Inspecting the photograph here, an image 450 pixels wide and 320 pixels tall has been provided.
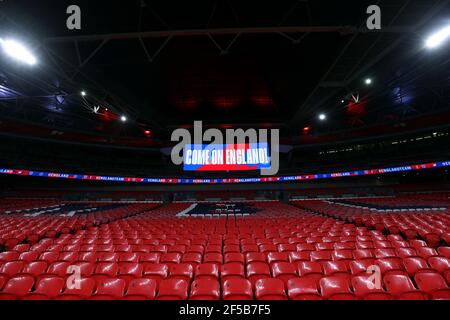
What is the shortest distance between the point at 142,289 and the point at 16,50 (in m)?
8.55

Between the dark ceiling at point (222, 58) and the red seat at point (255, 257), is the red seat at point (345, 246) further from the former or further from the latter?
the dark ceiling at point (222, 58)

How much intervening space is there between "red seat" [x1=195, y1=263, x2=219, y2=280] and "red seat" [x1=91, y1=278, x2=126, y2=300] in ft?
3.81

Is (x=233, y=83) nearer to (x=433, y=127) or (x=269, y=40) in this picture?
(x=269, y=40)

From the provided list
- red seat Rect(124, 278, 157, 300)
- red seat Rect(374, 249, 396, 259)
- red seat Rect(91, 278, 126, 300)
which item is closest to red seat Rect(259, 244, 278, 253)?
red seat Rect(374, 249, 396, 259)

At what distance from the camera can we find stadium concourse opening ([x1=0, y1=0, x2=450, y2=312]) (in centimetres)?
338

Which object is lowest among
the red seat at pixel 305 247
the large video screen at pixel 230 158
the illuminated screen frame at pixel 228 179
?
the red seat at pixel 305 247

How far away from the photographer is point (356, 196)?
2233 centimetres

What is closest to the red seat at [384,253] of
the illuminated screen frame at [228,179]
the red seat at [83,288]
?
the red seat at [83,288]

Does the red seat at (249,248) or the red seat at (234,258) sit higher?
the red seat at (234,258)

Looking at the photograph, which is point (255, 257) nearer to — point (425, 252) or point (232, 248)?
point (232, 248)

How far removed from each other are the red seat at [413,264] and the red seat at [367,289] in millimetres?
1102

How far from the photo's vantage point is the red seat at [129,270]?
3455 mm

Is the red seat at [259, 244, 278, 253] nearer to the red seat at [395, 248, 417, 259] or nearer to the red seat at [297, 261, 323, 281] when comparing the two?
the red seat at [297, 261, 323, 281]

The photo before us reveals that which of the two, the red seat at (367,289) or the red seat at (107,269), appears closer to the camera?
the red seat at (367,289)
